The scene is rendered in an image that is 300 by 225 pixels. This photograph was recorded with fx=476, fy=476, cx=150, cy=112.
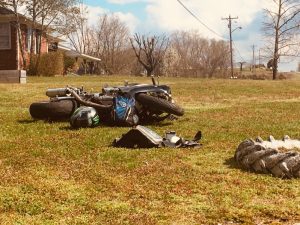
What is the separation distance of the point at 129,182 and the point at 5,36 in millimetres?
38065

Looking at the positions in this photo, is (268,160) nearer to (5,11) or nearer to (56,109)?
(56,109)

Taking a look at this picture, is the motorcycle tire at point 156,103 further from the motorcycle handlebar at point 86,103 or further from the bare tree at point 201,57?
the bare tree at point 201,57

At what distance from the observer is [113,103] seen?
10812 millimetres

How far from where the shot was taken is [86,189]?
572 cm

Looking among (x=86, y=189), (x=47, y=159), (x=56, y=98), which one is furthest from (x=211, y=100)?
(x=86, y=189)

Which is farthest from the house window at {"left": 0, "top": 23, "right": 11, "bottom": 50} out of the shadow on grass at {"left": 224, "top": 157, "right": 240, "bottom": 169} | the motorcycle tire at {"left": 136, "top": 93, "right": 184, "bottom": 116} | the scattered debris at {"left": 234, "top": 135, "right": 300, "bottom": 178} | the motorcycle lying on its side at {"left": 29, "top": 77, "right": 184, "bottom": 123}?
the scattered debris at {"left": 234, "top": 135, "right": 300, "bottom": 178}

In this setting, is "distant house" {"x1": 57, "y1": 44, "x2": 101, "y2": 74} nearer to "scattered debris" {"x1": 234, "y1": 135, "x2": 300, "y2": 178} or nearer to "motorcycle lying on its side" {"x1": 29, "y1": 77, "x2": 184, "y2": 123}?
"motorcycle lying on its side" {"x1": 29, "y1": 77, "x2": 184, "y2": 123}

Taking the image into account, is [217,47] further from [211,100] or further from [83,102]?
[83,102]

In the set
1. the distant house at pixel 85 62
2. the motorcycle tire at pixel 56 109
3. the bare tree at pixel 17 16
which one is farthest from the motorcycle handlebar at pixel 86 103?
the distant house at pixel 85 62

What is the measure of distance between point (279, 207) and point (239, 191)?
0.66m

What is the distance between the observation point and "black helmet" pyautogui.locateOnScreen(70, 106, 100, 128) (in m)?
10.3

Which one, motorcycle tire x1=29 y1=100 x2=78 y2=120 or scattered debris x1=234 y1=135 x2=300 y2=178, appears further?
motorcycle tire x1=29 y1=100 x2=78 y2=120

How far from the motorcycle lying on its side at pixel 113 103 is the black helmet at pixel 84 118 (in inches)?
16.9

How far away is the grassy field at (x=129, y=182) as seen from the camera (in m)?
4.86
